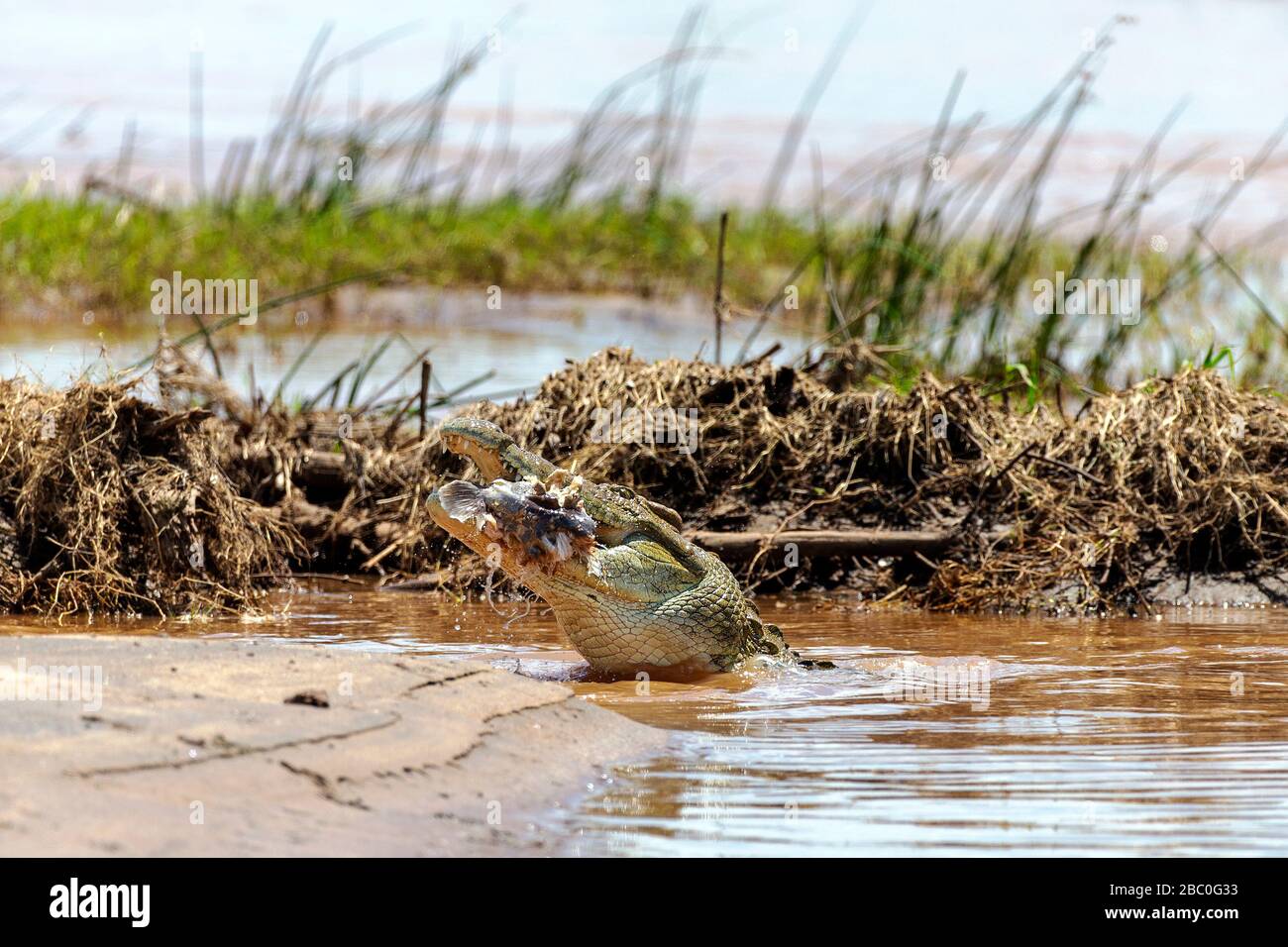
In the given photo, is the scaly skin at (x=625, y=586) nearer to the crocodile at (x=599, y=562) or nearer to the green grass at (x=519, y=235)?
the crocodile at (x=599, y=562)

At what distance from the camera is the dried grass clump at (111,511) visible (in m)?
6.39

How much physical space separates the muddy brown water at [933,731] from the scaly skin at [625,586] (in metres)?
0.11

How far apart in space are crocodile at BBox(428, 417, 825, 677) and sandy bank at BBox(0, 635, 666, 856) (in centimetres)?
60

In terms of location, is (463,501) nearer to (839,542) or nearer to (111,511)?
(111,511)

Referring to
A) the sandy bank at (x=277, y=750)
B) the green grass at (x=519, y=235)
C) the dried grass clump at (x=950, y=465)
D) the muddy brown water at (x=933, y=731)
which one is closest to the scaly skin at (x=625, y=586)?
the muddy brown water at (x=933, y=731)

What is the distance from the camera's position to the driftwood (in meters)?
7.19

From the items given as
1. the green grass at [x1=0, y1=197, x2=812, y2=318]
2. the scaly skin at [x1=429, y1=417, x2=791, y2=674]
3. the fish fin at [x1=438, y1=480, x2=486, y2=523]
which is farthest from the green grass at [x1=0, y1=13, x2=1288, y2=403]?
the fish fin at [x1=438, y1=480, x2=486, y2=523]

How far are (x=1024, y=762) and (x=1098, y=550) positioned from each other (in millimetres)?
3028

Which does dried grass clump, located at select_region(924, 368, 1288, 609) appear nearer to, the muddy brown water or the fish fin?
the muddy brown water

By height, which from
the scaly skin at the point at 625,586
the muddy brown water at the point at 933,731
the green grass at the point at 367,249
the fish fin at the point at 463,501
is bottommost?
the muddy brown water at the point at 933,731
